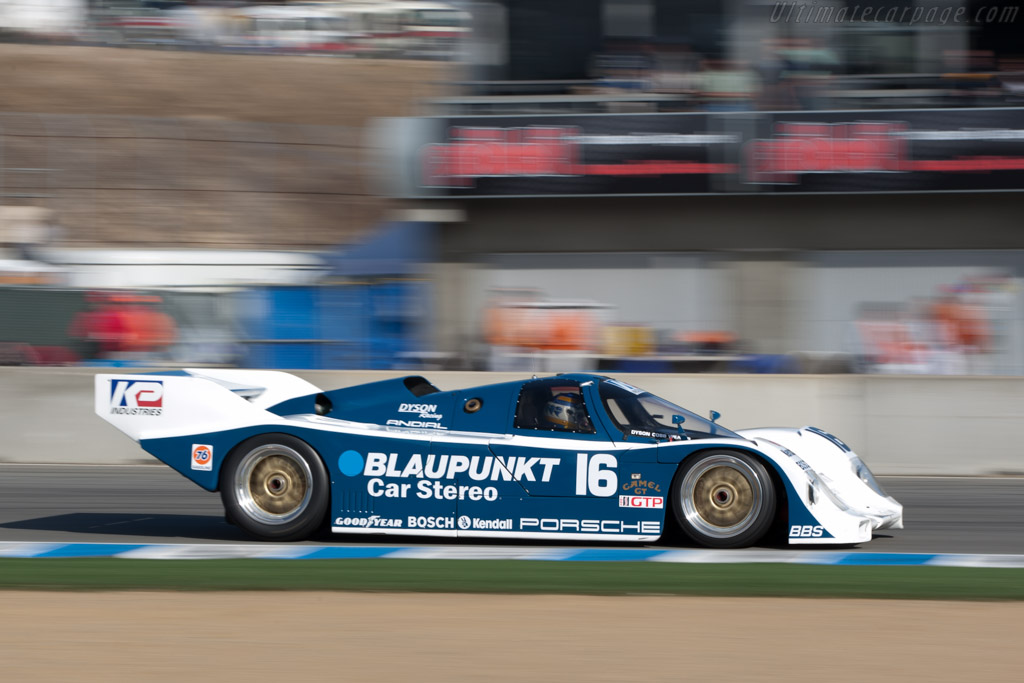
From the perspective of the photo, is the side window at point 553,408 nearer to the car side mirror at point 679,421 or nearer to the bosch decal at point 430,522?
the car side mirror at point 679,421

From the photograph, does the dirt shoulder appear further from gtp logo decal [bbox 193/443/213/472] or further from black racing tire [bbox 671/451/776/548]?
black racing tire [bbox 671/451/776/548]

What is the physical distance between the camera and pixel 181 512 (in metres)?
9.73

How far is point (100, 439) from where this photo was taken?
13547 millimetres

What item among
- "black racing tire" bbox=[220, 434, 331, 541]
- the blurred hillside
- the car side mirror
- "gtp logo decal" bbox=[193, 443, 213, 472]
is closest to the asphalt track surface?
"black racing tire" bbox=[220, 434, 331, 541]

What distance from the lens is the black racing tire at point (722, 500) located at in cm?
749

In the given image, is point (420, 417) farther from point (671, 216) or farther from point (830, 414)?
point (671, 216)

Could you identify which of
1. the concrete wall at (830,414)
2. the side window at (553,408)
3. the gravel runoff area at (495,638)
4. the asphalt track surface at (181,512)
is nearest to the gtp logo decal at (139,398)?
the asphalt track surface at (181,512)

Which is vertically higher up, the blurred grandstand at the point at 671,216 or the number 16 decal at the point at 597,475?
the blurred grandstand at the point at 671,216

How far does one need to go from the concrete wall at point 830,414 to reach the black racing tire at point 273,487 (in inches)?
209

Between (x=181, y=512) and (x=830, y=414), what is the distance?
656 cm

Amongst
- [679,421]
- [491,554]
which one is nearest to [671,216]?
[679,421]

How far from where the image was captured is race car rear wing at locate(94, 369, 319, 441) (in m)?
8.19

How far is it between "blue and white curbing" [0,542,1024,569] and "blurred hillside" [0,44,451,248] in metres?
18.3

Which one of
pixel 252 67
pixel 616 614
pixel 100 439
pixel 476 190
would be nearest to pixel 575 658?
pixel 616 614
